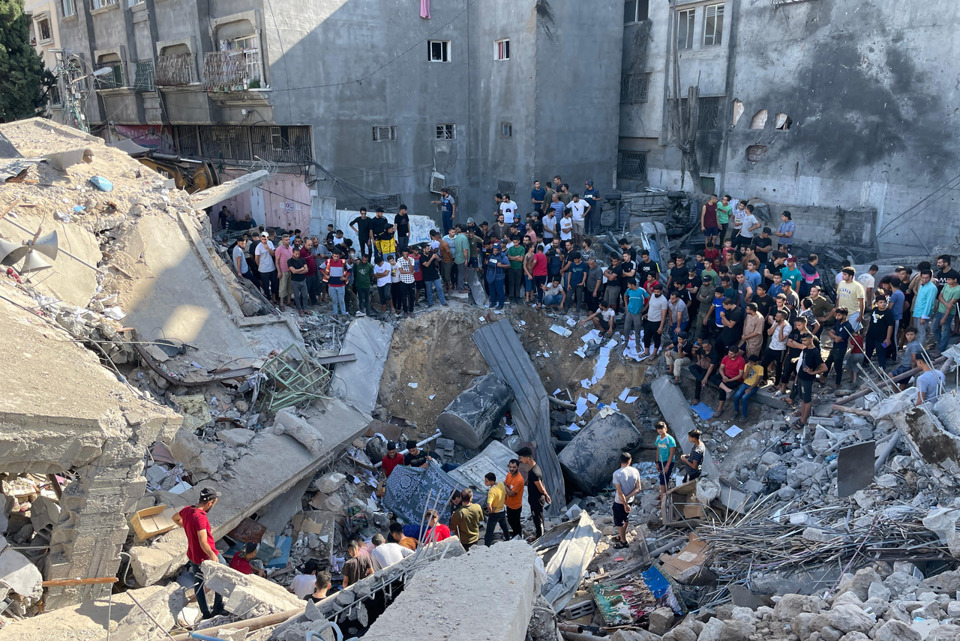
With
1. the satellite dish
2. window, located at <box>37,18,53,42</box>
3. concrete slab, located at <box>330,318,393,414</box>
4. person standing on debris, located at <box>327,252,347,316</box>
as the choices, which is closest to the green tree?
window, located at <box>37,18,53,42</box>

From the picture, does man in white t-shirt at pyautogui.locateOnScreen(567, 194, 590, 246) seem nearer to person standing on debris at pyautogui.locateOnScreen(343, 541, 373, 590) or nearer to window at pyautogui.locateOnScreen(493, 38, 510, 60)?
window at pyautogui.locateOnScreen(493, 38, 510, 60)

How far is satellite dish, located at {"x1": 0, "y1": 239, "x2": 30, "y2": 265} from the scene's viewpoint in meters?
8.12

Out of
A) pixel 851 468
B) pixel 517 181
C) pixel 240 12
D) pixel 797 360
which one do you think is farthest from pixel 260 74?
pixel 851 468

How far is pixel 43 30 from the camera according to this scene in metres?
29.3

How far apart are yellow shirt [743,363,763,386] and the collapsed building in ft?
1.65

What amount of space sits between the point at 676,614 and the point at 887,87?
A: 44.4 ft

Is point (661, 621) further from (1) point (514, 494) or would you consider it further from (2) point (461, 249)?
(2) point (461, 249)

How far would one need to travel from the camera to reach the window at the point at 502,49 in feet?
64.8

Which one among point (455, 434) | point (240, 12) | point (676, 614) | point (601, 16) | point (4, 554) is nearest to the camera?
point (4, 554)

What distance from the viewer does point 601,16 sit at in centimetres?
1961

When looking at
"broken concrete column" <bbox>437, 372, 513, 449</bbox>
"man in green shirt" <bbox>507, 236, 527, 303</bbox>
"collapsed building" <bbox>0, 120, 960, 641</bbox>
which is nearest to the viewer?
"collapsed building" <bbox>0, 120, 960, 641</bbox>

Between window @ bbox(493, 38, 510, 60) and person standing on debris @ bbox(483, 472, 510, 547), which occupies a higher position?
window @ bbox(493, 38, 510, 60)

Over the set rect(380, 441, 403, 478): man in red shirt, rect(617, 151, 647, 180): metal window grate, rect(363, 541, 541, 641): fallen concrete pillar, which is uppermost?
rect(617, 151, 647, 180): metal window grate

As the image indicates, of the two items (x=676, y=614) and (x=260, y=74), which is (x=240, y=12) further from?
(x=676, y=614)
